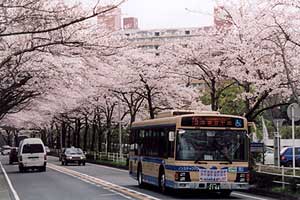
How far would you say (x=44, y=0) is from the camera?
56.4 ft

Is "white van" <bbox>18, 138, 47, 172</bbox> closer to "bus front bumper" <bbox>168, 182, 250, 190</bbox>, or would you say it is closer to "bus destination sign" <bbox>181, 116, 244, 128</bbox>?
"bus front bumper" <bbox>168, 182, 250, 190</bbox>

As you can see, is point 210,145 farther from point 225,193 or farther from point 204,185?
point 225,193

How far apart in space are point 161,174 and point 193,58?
10.5m

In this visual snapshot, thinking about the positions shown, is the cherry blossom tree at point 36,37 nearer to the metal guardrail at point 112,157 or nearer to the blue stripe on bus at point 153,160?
the blue stripe on bus at point 153,160

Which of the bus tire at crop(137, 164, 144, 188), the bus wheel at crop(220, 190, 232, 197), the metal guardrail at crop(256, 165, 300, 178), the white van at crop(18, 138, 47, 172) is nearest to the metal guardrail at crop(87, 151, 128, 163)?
the white van at crop(18, 138, 47, 172)

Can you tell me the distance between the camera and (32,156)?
40125mm

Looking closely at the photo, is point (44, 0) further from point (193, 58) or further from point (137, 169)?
point (193, 58)

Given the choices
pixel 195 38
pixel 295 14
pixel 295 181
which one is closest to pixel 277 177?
pixel 295 181

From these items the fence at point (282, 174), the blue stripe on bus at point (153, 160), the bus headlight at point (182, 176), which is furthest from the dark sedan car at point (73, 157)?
the bus headlight at point (182, 176)

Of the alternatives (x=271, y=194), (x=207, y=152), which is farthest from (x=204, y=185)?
(x=271, y=194)

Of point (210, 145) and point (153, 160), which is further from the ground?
point (210, 145)

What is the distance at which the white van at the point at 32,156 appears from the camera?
1578 inches

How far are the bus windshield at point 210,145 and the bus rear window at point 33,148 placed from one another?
2280cm

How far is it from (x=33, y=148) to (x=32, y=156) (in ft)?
2.43
